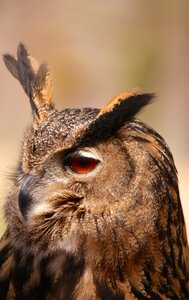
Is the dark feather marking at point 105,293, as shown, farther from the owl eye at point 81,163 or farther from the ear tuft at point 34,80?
the ear tuft at point 34,80

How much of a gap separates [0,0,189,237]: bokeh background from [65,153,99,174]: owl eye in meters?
3.79

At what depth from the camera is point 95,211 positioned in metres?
2.32

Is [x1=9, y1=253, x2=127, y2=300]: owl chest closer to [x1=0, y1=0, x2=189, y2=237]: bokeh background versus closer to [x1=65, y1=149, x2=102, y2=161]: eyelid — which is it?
[x1=65, y1=149, x2=102, y2=161]: eyelid

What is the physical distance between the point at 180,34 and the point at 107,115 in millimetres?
4180

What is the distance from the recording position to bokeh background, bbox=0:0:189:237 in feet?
20.3

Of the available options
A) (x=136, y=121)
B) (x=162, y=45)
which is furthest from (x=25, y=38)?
(x=136, y=121)

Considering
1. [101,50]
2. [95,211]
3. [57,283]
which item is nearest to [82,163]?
[95,211]

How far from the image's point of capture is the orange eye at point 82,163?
230cm

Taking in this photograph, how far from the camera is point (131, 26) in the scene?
251 inches

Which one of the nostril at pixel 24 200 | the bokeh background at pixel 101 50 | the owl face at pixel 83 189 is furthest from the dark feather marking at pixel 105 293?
the bokeh background at pixel 101 50

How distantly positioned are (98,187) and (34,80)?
1.57 feet

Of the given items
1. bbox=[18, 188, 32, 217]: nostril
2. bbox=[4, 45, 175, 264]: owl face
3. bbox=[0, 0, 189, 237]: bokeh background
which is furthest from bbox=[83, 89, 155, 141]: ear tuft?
bbox=[0, 0, 189, 237]: bokeh background

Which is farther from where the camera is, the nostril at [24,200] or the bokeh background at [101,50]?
the bokeh background at [101,50]

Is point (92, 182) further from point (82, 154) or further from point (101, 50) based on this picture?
point (101, 50)
